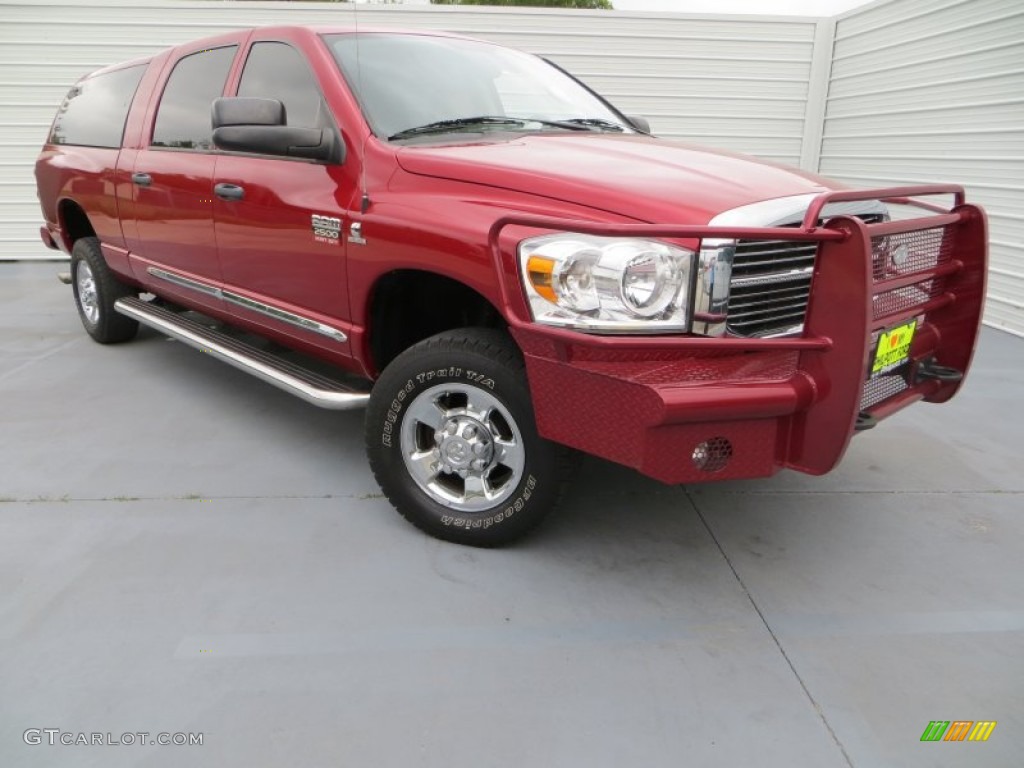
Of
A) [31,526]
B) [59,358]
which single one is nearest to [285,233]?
[31,526]

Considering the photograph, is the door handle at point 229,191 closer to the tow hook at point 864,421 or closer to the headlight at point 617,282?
the headlight at point 617,282

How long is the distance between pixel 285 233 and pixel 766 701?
8.48 feet

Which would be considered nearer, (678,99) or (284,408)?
(284,408)

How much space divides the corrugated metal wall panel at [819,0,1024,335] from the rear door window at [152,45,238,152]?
621cm

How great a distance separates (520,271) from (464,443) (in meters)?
0.74

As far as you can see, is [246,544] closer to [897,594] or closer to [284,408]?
[284,408]

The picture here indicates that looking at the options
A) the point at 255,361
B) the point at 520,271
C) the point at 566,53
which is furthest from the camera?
the point at 566,53

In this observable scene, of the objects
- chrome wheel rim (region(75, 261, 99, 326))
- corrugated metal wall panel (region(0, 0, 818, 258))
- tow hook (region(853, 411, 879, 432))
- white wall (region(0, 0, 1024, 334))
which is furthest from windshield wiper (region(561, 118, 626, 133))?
corrugated metal wall panel (region(0, 0, 818, 258))

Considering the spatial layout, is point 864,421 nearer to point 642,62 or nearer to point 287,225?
point 287,225

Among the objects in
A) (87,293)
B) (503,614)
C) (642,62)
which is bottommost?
(503,614)

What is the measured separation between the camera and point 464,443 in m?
2.77

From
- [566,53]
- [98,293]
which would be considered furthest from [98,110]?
[566,53]

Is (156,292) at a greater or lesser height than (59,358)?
greater

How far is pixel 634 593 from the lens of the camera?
8.60ft
